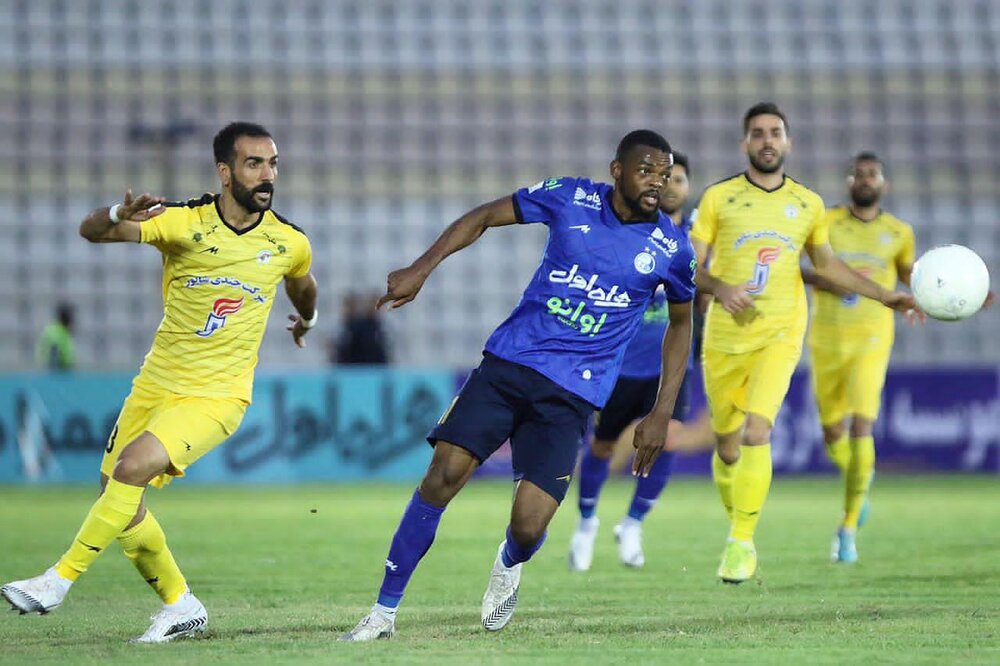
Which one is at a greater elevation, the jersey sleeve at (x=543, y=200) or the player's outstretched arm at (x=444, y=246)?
the jersey sleeve at (x=543, y=200)

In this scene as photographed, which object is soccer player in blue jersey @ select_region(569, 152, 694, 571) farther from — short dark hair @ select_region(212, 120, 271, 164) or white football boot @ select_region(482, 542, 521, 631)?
short dark hair @ select_region(212, 120, 271, 164)

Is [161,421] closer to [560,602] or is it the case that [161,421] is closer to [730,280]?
[560,602]

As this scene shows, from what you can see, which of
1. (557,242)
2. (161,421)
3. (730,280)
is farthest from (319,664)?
(730,280)

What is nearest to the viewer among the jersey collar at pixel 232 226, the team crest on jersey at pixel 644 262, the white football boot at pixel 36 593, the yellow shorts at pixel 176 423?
the white football boot at pixel 36 593

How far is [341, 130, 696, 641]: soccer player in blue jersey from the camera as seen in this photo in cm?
643

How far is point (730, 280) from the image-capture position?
9.02 metres

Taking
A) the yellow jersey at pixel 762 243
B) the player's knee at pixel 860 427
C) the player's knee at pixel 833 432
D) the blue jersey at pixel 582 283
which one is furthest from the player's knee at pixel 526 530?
the player's knee at pixel 833 432

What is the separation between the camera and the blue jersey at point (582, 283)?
258 inches

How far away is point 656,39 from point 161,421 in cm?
1913

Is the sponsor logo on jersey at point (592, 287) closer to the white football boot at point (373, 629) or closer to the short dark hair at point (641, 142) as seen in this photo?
the short dark hair at point (641, 142)

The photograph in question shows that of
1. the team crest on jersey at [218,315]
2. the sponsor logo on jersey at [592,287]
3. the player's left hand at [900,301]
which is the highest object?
the sponsor logo on jersey at [592,287]

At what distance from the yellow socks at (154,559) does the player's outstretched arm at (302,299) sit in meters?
1.27

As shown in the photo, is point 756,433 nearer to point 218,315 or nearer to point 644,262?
point 644,262

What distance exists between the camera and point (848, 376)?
1087 centimetres
